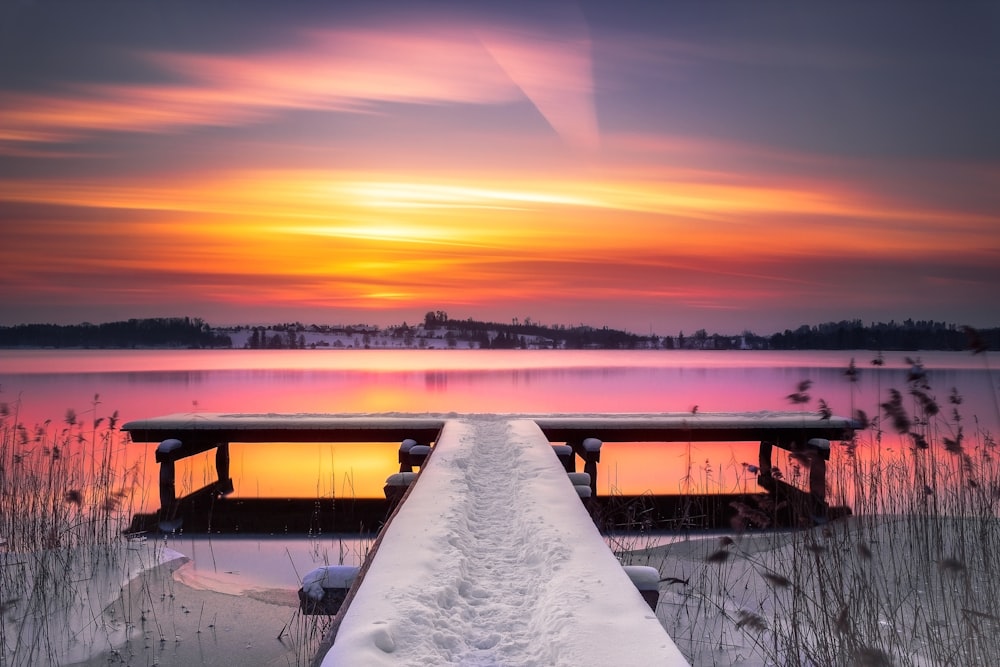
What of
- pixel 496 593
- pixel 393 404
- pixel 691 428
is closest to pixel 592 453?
pixel 691 428

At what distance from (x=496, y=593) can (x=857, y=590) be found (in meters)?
2.77

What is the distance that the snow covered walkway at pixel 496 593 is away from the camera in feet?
8.33

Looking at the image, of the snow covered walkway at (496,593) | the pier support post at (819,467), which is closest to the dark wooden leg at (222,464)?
the snow covered walkway at (496,593)

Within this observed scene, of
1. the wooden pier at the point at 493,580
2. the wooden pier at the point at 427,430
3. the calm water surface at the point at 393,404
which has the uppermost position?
the wooden pier at the point at 493,580

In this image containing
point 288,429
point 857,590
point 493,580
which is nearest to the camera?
point 493,580

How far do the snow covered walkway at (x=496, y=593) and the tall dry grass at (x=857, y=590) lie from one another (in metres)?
0.70

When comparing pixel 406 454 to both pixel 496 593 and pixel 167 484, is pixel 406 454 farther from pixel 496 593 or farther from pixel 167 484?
pixel 496 593

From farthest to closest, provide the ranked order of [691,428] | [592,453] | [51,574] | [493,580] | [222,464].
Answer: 1. [222,464]
2. [691,428]
3. [592,453]
4. [51,574]
5. [493,580]

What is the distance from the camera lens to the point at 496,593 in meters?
3.40

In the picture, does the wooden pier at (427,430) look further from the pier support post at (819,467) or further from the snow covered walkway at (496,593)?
the snow covered walkway at (496,593)

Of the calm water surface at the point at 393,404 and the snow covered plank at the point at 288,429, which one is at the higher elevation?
the snow covered plank at the point at 288,429

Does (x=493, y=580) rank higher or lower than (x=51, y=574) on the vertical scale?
higher

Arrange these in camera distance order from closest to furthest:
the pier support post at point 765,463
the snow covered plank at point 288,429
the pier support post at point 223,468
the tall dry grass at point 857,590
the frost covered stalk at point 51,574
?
the tall dry grass at point 857,590, the frost covered stalk at point 51,574, the snow covered plank at point 288,429, the pier support post at point 765,463, the pier support post at point 223,468

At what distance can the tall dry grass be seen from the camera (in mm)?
3752
